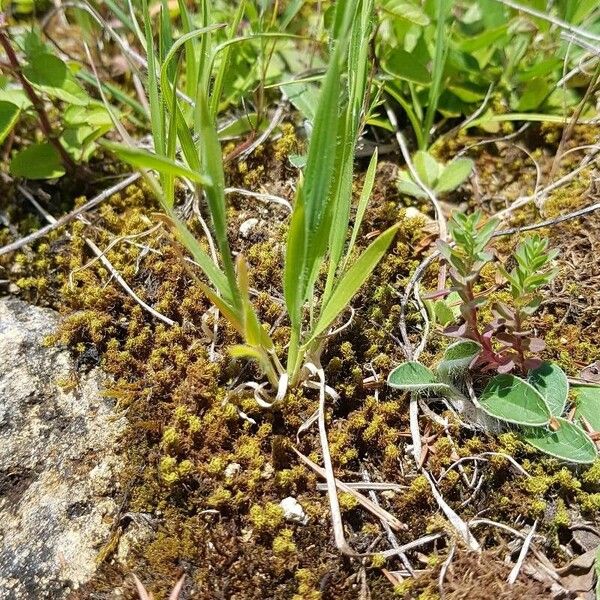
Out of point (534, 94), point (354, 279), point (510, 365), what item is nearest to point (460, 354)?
point (510, 365)

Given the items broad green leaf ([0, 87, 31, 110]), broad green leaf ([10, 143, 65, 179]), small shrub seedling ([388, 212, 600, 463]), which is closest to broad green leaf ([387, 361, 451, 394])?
small shrub seedling ([388, 212, 600, 463])

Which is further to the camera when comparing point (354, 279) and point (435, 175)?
point (435, 175)

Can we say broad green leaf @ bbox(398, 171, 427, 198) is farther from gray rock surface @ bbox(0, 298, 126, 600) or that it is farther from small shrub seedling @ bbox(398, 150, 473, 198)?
gray rock surface @ bbox(0, 298, 126, 600)

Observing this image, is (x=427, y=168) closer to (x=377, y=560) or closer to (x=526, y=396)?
(x=526, y=396)

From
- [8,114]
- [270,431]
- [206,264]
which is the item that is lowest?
[270,431]

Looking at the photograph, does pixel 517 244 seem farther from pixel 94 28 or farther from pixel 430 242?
pixel 94 28

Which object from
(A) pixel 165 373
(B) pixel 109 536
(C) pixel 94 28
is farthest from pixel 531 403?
(C) pixel 94 28

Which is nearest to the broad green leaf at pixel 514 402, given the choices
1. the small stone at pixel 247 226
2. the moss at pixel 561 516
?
the moss at pixel 561 516
